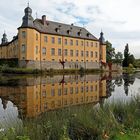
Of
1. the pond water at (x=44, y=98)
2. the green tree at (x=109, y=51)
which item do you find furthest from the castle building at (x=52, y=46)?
the pond water at (x=44, y=98)

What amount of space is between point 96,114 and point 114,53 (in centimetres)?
9901

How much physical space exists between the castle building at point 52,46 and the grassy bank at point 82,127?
4722cm

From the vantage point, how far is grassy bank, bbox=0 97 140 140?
5878 mm

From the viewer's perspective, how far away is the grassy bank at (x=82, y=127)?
19.3ft

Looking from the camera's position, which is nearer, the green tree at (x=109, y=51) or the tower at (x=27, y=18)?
the tower at (x=27, y=18)

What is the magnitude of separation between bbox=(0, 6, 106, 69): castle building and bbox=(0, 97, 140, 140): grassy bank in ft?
155

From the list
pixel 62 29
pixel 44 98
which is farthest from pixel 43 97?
pixel 62 29

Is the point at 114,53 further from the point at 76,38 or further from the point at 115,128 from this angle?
the point at 115,128

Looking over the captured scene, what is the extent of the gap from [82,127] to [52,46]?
57.2 m

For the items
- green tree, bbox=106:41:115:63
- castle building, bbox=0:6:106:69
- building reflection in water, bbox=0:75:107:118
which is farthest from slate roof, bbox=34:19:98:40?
building reflection in water, bbox=0:75:107:118

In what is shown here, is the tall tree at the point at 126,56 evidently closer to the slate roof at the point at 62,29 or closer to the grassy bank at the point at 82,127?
the slate roof at the point at 62,29

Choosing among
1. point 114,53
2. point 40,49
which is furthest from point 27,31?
point 114,53

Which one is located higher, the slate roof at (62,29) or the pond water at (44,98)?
the slate roof at (62,29)

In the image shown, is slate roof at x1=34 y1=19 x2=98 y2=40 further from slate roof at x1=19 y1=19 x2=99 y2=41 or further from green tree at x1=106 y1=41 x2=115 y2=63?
green tree at x1=106 y1=41 x2=115 y2=63
